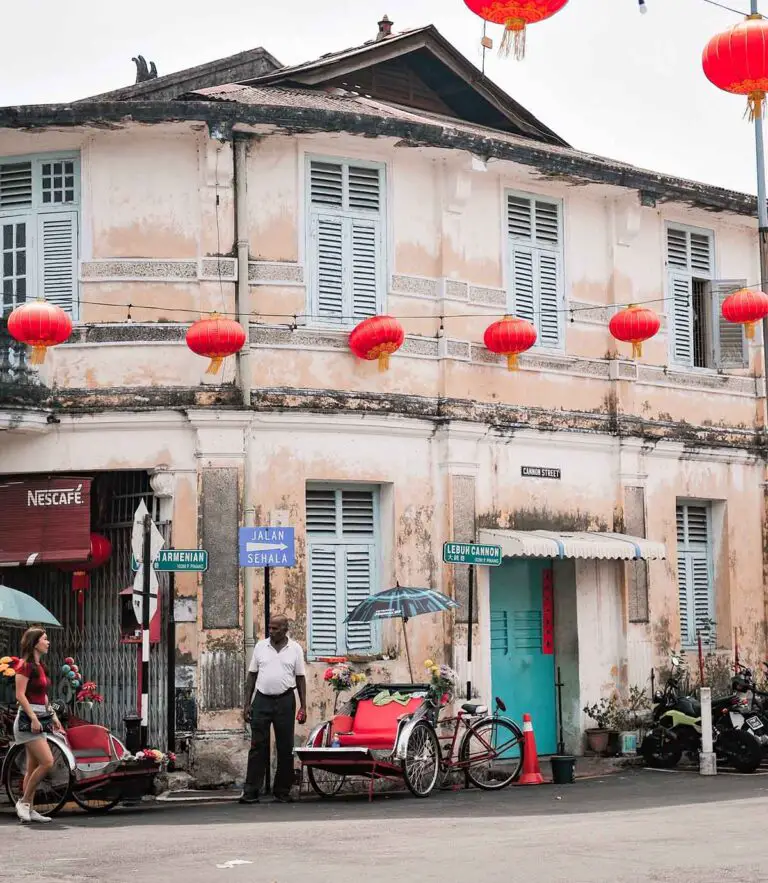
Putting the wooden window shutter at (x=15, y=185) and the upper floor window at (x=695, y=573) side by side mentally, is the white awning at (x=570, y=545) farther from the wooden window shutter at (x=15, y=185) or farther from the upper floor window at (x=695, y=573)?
the wooden window shutter at (x=15, y=185)

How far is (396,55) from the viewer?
21.2 metres

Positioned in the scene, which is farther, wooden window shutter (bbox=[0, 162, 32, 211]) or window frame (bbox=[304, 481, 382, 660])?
wooden window shutter (bbox=[0, 162, 32, 211])

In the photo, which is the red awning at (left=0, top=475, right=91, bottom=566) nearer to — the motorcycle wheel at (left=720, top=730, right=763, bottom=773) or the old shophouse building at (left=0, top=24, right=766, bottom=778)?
the old shophouse building at (left=0, top=24, right=766, bottom=778)

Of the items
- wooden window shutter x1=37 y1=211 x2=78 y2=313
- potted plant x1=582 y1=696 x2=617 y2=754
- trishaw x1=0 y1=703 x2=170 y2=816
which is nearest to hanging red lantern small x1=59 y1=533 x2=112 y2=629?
wooden window shutter x1=37 y1=211 x2=78 y2=313

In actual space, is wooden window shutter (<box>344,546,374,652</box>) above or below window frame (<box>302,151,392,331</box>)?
below

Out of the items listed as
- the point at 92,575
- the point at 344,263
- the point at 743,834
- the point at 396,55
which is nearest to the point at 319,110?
the point at 344,263

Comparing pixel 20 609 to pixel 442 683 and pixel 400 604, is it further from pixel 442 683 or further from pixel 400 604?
pixel 442 683

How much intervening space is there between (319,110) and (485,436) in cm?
437

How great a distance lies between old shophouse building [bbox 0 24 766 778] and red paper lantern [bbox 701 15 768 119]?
13.1 feet

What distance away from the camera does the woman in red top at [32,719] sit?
13.6m

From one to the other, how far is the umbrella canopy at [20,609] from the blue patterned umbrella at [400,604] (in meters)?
3.21

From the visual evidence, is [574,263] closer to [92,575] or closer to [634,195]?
[634,195]

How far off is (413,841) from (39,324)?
751cm

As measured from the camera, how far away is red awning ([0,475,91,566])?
17.5 m
